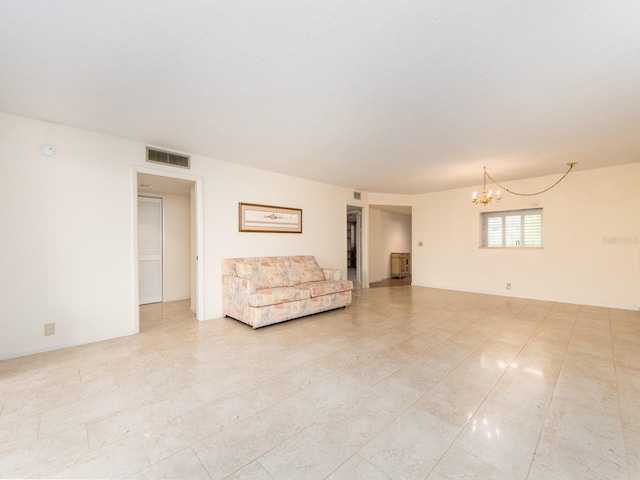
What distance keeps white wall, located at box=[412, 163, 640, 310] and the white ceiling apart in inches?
58.9

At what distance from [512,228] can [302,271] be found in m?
4.57

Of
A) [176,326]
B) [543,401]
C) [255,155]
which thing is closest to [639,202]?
[543,401]

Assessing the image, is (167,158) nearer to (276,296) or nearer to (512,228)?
(276,296)

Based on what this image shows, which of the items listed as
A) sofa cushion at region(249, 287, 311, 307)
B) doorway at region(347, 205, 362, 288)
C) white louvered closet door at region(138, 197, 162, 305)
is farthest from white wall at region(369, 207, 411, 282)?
white louvered closet door at region(138, 197, 162, 305)

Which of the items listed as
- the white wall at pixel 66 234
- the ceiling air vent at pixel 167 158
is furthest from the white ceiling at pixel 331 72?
the white wall at pixel 66 234

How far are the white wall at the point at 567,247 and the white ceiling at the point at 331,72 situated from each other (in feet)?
4.91

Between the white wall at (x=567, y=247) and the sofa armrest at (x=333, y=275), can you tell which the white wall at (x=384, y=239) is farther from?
the sofa armrest at (x=333, y=275)

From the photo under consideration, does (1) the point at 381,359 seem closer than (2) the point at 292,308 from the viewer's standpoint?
Yes

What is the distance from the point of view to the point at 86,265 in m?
3.14

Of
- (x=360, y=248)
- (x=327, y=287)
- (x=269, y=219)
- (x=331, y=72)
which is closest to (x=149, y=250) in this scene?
(x=269, y=219)

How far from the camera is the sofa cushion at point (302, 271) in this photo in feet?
15.4

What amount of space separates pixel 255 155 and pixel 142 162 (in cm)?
142

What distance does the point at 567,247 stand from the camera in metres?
5.05

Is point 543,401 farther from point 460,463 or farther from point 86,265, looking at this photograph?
point 86,265
